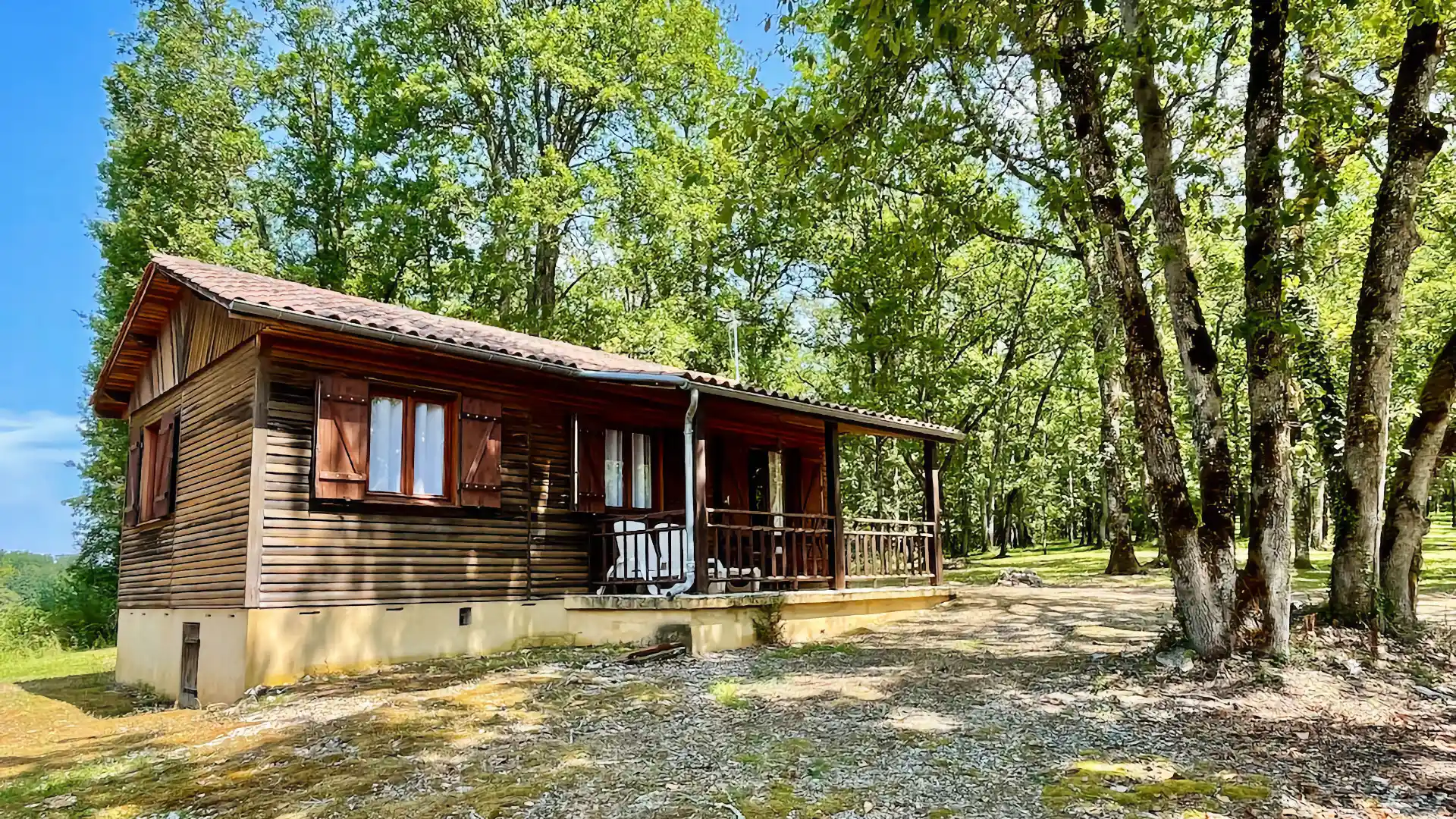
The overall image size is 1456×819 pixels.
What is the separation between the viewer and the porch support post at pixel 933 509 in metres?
13.3

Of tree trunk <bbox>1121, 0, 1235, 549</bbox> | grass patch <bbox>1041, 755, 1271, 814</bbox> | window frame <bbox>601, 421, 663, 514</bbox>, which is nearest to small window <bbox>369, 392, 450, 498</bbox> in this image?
window frame <bbox>601, 421, 663, 514</bbox>

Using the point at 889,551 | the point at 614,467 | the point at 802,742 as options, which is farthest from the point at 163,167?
the point at 802,742

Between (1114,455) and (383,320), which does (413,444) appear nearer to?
(383,320)

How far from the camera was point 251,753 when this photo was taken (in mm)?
5852

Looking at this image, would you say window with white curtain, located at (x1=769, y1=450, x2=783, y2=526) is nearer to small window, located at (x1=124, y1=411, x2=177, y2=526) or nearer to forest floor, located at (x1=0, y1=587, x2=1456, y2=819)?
forest floor, located at (x1=0, y1=587, x2=1456, y2=819)

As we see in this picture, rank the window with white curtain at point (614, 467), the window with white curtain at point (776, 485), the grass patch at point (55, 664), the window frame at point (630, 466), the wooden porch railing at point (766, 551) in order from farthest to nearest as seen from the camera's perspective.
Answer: the grass patch at point (55, 664)
the window with white curtain at point (776, 485)
the window with white curtain at point (614, 467)
the window frame at point (630, 466)
the wooden porch railing at point (766, 551)

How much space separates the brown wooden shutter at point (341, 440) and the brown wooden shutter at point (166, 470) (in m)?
3.30

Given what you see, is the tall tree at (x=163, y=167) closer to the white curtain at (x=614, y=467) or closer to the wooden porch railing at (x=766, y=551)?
the white curtain at (x=614, y=467)

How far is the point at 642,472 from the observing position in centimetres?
Result: 1153

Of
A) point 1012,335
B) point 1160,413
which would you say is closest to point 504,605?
point 1160,413

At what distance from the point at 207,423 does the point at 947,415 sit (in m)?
17.5

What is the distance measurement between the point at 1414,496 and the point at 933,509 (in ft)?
23.1

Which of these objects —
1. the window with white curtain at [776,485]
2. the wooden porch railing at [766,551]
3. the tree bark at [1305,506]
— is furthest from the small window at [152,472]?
the tree bark at [1305,506]

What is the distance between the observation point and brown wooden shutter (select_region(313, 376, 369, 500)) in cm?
848
